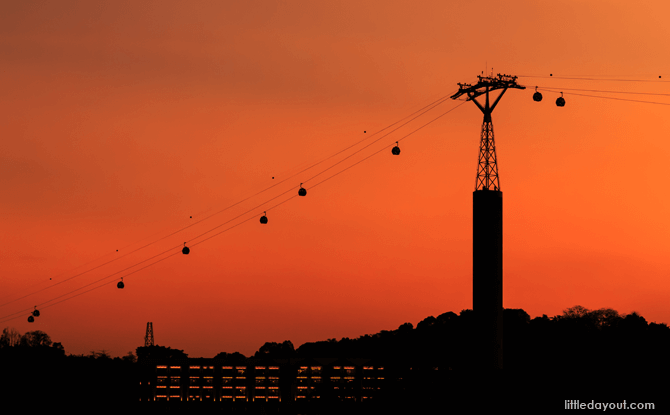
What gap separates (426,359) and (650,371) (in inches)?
3463

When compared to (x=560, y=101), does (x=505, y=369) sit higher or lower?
lower

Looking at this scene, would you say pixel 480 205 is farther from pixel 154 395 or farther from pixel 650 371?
pixel 154 395

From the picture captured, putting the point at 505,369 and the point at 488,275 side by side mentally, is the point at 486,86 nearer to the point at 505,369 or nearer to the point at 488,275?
the point at 488,275

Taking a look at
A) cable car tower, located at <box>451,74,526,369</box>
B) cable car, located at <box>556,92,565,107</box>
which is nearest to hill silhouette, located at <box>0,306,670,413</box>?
cable car tower, located at <box>451,74,526,369</box>

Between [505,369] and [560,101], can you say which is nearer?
[560,101]

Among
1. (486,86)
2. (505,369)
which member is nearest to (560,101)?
(486,86)

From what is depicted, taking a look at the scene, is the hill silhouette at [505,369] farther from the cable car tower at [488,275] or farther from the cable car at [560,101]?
the cable car at [560,101]

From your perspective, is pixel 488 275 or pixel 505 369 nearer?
pixel 488 275

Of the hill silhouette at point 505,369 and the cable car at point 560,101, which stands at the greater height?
the cable car at point 560,101

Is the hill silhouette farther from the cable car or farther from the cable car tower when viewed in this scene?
the cable car

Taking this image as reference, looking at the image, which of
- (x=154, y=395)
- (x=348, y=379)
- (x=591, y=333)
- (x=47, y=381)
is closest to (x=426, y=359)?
(x=348, y=379)

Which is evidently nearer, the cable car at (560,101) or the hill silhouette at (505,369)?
the cable car at (560,101)

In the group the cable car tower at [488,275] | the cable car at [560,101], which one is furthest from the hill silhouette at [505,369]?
the cable car at [560,101]

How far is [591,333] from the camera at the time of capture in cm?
15812
